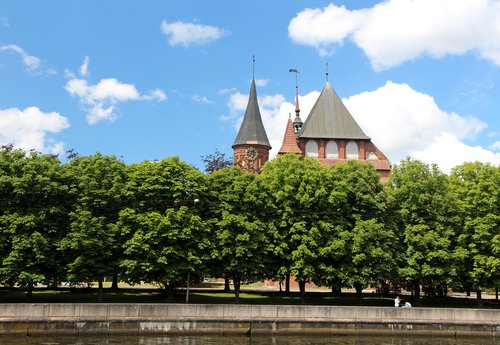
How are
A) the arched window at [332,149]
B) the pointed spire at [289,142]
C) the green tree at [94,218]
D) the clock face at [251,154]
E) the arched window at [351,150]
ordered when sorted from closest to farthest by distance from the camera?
the green tree at [94,218] < the pointed spire at [289,142] < the arched window at [332,149] < the arched window at [351,150] < the clock face at [251,154]

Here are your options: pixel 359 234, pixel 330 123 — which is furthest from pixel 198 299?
pixel 330 123

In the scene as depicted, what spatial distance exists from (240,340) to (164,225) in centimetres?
1137

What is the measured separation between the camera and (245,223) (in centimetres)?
3825

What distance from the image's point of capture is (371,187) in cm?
4272

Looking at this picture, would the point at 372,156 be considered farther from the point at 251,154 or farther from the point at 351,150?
the point at 251,154

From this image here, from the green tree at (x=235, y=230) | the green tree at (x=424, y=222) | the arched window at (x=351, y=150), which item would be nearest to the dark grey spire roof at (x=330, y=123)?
the arched window at (x=351, y=150)

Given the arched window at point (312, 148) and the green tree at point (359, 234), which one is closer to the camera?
the green tree at point (359, 234)

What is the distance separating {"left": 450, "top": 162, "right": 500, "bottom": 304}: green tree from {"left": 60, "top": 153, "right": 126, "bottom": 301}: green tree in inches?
1025

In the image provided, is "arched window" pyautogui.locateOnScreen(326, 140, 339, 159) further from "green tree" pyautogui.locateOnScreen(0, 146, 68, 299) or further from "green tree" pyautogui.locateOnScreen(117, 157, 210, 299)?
"green tree" pyautogui.locateOnScreen(0, 146, 68, 299)

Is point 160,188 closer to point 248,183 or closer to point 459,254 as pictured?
point 248,183

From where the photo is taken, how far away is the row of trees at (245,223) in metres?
36.0

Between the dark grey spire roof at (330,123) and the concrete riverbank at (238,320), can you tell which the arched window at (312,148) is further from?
the concrete riverbank at (238,320)

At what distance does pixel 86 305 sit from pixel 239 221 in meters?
13.5

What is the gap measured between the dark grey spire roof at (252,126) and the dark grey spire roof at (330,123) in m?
7.80
